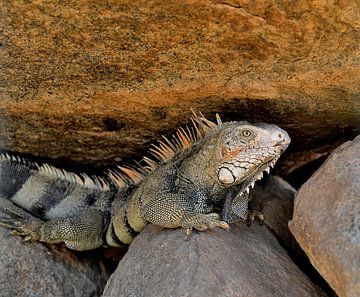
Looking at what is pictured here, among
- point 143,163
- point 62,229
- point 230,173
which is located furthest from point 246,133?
point 62,229

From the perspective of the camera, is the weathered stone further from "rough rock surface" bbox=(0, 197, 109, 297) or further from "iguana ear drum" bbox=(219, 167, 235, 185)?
"rough rock surface" bbox=(0, 197, 109, 297)

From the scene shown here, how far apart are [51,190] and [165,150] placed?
892 millimetres

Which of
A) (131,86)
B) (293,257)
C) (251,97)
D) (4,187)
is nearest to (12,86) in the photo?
(131,86)

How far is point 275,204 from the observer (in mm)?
3561

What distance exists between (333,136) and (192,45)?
1378mm

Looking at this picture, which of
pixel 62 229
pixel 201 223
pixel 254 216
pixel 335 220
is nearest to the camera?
pixel 335 220

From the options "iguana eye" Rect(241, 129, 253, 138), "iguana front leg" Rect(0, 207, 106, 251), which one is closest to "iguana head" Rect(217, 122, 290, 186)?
"iguana eye" Rect(241, 129, 253, 138)

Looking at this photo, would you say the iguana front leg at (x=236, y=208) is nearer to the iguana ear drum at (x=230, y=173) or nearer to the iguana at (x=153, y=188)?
the iguana at (x=153, y=188)

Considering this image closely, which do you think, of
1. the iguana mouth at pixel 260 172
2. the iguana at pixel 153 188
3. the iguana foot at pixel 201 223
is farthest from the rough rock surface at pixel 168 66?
the iguana foot at pixel 201 223

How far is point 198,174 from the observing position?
3.21 meters

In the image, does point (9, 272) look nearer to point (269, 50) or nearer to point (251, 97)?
point (251, 97)

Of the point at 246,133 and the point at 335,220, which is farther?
the point at 246,133

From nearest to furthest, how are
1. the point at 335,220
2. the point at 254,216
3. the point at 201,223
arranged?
the point at 335,220, the point at 201,223, the point at 254,216

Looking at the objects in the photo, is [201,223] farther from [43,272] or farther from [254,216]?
[43,272]
